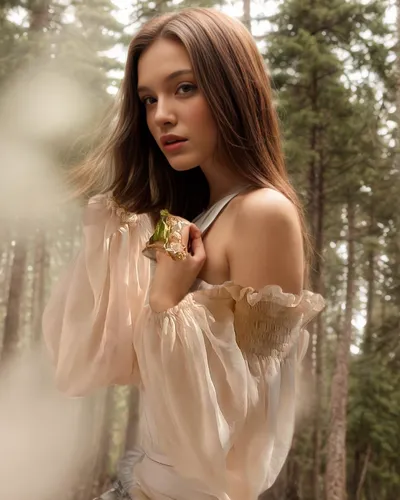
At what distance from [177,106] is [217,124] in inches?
2.5

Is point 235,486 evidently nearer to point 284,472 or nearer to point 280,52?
point 284,472

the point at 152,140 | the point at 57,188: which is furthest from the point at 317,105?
the point at 152,140

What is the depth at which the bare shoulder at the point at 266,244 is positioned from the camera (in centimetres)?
86

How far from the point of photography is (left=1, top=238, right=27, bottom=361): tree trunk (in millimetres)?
1655

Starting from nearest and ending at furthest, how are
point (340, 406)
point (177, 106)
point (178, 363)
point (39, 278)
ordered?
point (178, 363) → point (177, 106) → point (39, 278) → point (340, 406)

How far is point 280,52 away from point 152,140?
1.00 metres

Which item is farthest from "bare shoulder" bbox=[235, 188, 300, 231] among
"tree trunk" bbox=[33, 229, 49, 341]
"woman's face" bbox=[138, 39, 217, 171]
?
"tree trunk" bbox=[33, 229, 49, 341]

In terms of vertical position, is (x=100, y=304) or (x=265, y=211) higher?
(x=265, y=211)

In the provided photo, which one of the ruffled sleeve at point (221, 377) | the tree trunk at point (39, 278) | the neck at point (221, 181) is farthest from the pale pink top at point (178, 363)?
the tree trunk at point (39, 278)

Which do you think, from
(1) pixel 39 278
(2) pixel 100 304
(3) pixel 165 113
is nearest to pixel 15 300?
(1) pixel 39 278

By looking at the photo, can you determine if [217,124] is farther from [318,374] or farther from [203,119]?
[318,374]

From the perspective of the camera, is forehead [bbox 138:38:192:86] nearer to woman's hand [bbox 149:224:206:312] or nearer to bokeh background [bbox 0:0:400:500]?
woman's hand [bbox 149:224:206:312]

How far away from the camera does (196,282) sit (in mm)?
908

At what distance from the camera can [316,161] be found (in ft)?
6.33
